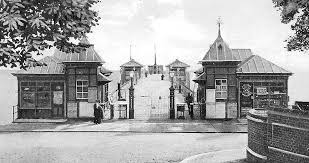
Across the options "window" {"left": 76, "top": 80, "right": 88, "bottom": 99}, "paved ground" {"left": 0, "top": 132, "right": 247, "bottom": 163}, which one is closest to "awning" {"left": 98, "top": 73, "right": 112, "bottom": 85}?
"window" {"left": 76, "top": 80, "right": 88, "bottom": 99}

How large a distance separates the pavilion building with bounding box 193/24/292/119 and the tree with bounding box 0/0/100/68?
16.3 m

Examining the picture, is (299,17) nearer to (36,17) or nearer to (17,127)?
(36,17)

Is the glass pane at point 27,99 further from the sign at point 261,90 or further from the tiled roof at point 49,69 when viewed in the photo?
the sign at point 261,90

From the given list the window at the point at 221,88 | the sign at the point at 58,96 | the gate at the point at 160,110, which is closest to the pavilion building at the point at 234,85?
the window at the point at 221,88

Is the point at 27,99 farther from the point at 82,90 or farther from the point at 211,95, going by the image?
the point at 211,95

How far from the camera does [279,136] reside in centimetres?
1284

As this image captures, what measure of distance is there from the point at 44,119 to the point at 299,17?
58.1ft

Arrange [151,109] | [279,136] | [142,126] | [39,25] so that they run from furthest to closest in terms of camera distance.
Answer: [151,109] → [142,126] → [279,136] → [39,25]

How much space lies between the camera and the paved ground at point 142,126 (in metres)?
21.8

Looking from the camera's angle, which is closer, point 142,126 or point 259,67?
point 142,126

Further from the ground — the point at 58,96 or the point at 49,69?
the point at 49,69

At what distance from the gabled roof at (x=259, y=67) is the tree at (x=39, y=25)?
17431 millimetres

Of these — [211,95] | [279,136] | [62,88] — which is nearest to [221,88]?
[211,95]

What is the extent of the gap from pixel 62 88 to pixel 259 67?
13.1 meters
